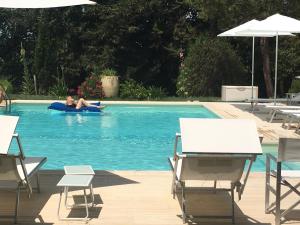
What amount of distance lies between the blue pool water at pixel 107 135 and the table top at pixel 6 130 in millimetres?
4042

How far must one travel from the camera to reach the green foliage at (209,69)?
20969 millimetres

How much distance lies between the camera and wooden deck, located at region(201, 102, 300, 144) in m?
10.5

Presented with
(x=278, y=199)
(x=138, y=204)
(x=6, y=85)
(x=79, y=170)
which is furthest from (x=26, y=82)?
(x=278, y=199)

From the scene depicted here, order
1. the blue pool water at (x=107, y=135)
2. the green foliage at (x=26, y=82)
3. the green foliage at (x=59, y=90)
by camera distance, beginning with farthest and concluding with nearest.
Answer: the green foliage at (x=26, y=82) < the green foliage at (x=59, y=90) < the blue pool water at (x=107, y=135)

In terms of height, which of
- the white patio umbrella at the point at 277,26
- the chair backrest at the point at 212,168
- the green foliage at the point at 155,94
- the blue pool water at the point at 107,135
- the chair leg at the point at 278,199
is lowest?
the blue pool water at the point at 107,135

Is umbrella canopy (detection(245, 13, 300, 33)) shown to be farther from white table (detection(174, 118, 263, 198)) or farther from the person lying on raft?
white table (detection(174, 118, 263, 198))

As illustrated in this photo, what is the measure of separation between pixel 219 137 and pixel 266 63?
Result: 17.1 metres

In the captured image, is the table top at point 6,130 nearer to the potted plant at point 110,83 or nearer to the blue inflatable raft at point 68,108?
the blue inflatable raft at point 68,108

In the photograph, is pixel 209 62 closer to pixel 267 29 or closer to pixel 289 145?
pixel 267 29

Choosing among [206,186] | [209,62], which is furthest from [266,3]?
[206,186]

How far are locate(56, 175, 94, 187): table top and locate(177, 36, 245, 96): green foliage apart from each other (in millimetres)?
16296

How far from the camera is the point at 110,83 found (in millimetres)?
21219

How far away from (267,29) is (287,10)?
8.18 metres

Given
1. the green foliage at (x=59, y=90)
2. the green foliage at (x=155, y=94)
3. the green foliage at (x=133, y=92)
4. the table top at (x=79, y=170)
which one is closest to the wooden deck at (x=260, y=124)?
the green foliage at (x=155, y=94)
